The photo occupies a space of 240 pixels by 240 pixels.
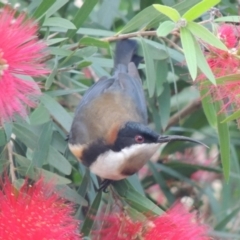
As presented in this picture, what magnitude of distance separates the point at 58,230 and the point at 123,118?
40 centimetres

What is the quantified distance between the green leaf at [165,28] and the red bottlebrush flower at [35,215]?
278 mm

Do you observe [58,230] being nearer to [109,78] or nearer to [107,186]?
[107,186]

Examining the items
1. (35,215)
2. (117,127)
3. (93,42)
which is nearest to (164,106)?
(117,127)

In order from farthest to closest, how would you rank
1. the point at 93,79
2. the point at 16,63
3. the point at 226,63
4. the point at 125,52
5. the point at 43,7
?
the point at 93,79 < the point at 125,52 < the point at 43,7 < the point at 226,63 < the point at 16,63

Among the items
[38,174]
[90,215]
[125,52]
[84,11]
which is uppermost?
[84,11]

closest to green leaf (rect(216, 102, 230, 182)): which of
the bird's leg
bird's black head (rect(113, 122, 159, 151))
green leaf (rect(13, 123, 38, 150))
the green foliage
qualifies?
the green foliage

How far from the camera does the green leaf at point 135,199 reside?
4.12 ft

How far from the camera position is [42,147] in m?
1.28

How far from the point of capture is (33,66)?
1.08 metres

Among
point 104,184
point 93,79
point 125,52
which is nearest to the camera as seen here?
point 104,184

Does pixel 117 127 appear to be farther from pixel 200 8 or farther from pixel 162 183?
pixel 162 183

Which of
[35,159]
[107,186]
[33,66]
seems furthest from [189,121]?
[33,66]

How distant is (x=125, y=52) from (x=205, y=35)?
410 millimetres

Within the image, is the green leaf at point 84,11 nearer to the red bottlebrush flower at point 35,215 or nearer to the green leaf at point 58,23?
the green leaf at point 58,23
